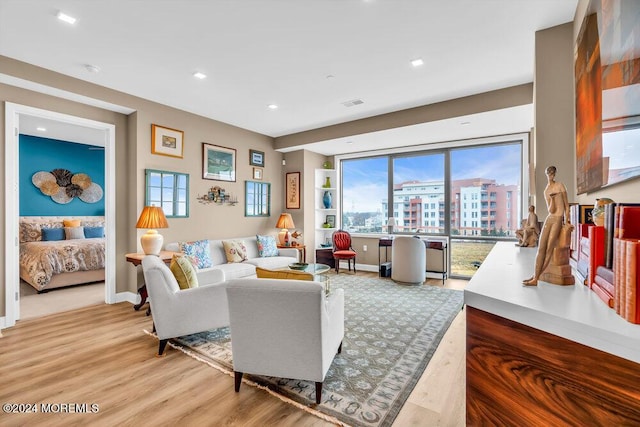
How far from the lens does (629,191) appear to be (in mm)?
1133

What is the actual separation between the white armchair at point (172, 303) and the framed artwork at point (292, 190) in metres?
3.68

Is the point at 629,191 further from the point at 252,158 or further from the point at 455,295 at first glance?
the point at 252,158

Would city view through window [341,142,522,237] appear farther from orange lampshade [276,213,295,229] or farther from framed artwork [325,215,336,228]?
orange lampshade [276,213,295,229]

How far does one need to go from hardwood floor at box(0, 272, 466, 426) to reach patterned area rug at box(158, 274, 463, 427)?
0.09 metres

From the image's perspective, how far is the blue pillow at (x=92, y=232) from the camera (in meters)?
6.09

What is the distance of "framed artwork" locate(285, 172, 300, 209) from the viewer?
20.4ft

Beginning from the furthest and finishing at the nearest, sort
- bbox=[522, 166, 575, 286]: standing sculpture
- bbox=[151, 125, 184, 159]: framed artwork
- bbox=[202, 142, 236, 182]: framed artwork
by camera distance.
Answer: bbox=[202, 142, 236, 182]: framed artwork, bbox=[151, 125, 184, 159]: framed artwork, bbox=[522, 166, 575, 286]: standing sculpture

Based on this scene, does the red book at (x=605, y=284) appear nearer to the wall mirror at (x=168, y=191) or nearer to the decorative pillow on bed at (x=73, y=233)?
the wall mirror at (x=168, y=191)

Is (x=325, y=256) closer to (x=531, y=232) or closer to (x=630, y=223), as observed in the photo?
(x=531, y=232)

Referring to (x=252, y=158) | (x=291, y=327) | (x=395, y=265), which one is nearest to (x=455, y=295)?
(x=395, y=265)

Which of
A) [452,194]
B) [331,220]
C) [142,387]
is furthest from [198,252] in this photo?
[452,194]

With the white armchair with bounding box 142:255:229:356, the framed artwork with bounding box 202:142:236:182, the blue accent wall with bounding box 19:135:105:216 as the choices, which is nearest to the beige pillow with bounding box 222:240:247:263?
the framed artwork with bounding box 202:142:236:182

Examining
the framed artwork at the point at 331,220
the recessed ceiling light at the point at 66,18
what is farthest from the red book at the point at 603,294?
→ the framed artwork at the point at 331,220

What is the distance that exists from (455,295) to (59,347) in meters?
4.78
